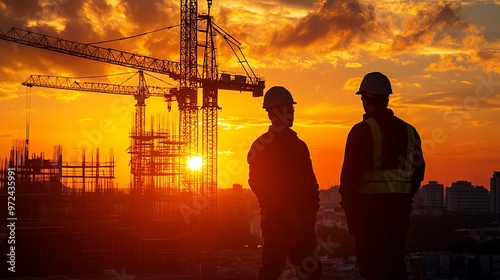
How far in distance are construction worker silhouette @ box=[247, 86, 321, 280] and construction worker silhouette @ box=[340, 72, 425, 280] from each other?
0.54 meters

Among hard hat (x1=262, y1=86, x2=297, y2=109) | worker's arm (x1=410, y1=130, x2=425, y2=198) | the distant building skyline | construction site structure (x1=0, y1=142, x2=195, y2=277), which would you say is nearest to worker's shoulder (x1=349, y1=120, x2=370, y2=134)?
worker's arm (x1=410, y1=130, x2=425, y2=198)

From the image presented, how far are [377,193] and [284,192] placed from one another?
80 cm

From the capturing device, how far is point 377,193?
14.6 feet

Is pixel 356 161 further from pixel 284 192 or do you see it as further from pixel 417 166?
pixel 284 192

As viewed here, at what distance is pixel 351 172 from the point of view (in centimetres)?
445

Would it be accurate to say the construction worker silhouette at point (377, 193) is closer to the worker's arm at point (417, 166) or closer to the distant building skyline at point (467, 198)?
the worker's arm at point (417, 166)

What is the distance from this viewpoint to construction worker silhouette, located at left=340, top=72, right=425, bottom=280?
4430 mm

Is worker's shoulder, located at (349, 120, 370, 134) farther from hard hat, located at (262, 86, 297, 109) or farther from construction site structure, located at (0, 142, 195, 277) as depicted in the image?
construction site structure, located at (0, 142, 195, 277)

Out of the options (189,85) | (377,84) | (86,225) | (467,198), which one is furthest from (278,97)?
(467,198)

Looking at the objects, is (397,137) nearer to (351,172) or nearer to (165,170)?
(351,172)

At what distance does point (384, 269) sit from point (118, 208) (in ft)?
132

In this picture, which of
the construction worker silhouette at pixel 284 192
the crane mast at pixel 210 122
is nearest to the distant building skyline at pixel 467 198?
the crane mast at pixel 210 122

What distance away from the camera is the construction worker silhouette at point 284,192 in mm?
4949

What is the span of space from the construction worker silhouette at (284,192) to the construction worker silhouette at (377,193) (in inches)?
21.1
